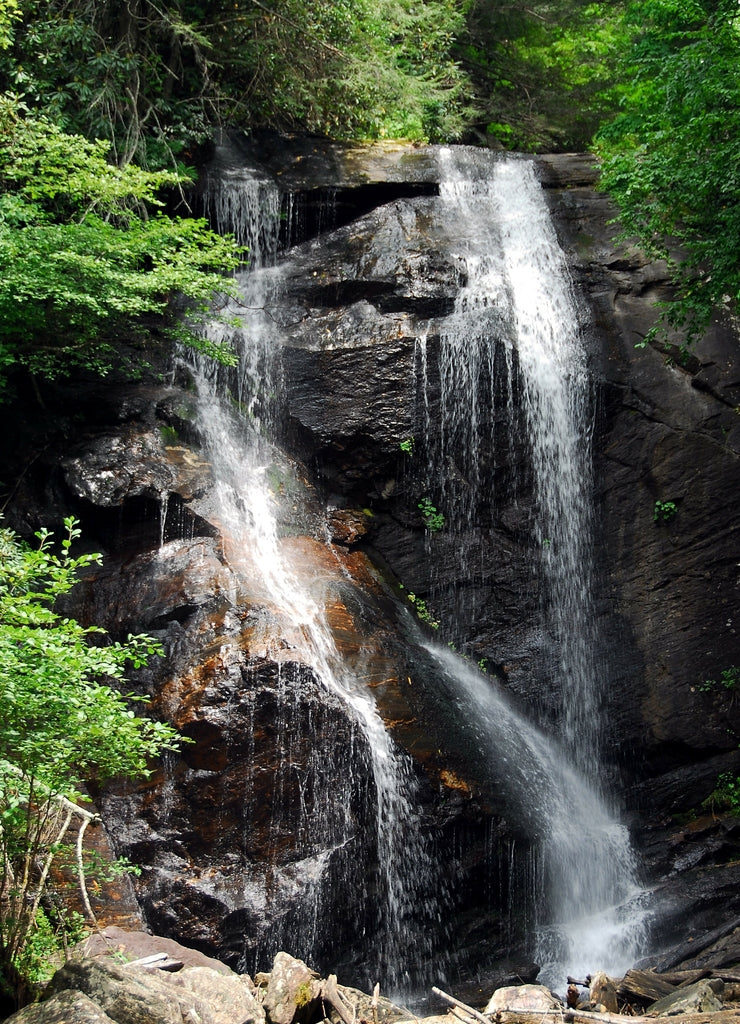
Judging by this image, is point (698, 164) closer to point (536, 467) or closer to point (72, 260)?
point (536, 467)

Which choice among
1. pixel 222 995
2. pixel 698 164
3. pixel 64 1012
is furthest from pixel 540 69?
pixel 64 1012

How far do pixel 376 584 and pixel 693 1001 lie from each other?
18.8 ft

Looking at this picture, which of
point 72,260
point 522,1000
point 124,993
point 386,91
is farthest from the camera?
point 386,91

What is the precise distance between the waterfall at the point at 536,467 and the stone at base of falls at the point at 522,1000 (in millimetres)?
2881

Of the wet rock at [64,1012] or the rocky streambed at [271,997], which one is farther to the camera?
the rocky streambed at [271,997]

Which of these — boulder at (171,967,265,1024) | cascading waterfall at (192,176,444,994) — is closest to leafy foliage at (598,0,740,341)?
cascading waterfall at (192,176,444,994)

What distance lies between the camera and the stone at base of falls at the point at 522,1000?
5742 millimetres

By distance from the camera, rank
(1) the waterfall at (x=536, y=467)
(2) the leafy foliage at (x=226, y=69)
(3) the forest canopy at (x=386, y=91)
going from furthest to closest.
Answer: (2) the leafy foliage at (x=226, y=69)
(1) the waterfall at (x=536, y=467)
(3) the forest canopy at (x=386, y=91)

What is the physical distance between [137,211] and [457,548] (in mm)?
6720

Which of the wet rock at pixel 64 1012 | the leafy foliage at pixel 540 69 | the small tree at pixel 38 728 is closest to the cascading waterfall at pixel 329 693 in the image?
the small tree at pixel 38 728

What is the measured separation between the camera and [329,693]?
25.6ft

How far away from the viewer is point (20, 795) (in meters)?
Result: 4.55

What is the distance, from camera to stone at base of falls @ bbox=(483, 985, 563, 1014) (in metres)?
5.74

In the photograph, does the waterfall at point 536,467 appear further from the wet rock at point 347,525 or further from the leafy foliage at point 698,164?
the leafy foliage at point 698,164
